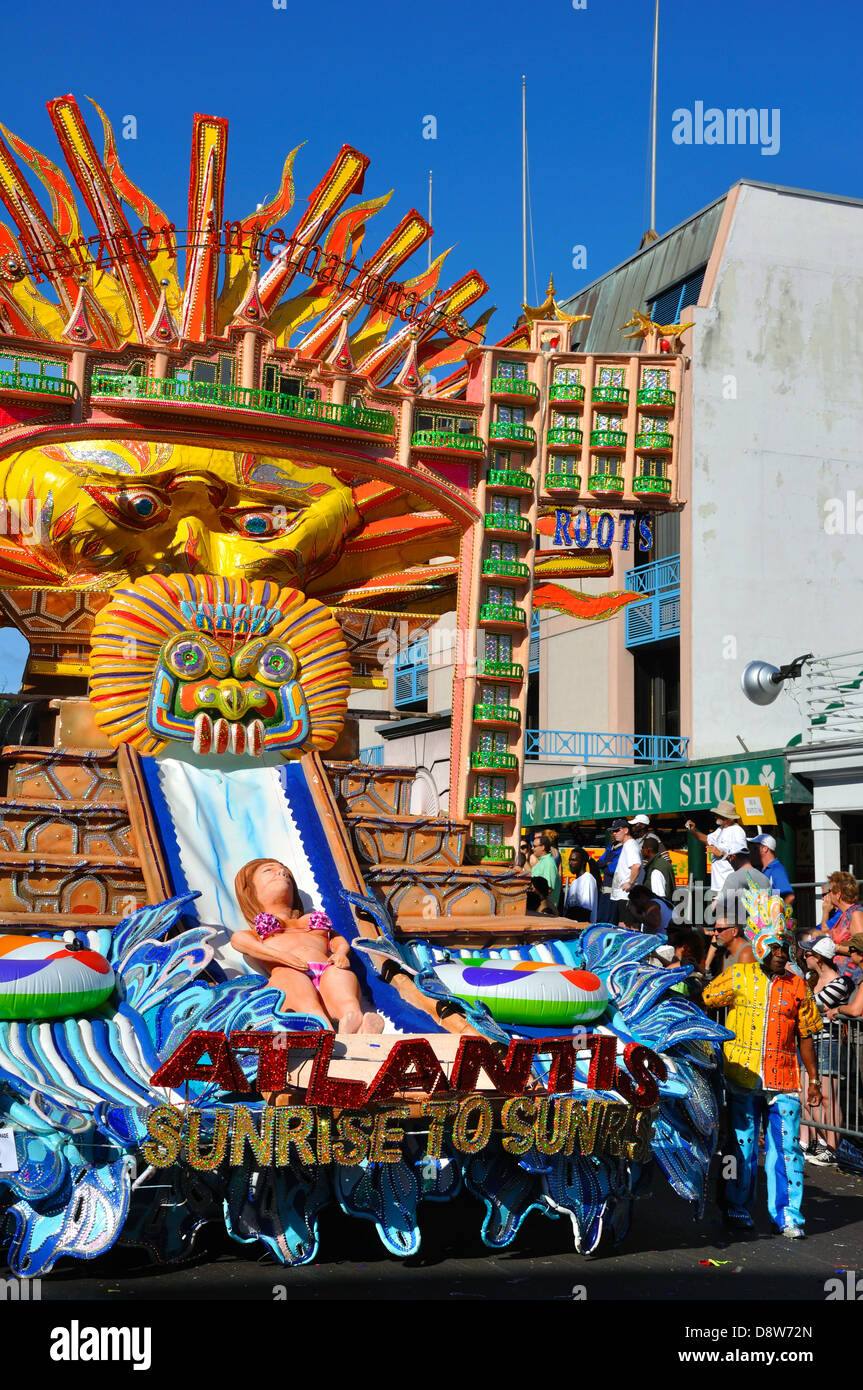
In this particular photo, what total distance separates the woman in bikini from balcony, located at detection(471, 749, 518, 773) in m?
3.04

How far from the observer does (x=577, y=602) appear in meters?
13.7

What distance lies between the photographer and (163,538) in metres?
12.5

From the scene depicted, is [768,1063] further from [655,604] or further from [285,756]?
[655,604]

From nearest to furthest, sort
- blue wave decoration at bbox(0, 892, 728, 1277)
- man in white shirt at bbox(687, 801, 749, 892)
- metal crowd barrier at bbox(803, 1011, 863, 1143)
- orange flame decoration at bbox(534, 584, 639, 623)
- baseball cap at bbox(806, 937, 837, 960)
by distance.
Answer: blue wave decoration at bbox(0, 892, 728, 1277)
metal crowd barrier at bbox(803, 1011, 863, 1143)
baseball cap at bbox(806, 937, 837, 960)
man in white shirt at bbox(687, 801, 749, 892)
orange flame decoration at bbox(534, 584, 639, 623)

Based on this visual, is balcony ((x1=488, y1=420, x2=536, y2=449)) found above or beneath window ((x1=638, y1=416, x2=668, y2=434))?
beneath

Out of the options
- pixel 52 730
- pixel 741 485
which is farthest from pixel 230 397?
pixel 741 485

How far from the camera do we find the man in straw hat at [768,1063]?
6.76 meters

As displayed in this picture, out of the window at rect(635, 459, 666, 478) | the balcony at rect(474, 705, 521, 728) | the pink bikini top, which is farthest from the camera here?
the window at rect(635, 459, 666, 478)

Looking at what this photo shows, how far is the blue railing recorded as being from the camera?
22.5 metres

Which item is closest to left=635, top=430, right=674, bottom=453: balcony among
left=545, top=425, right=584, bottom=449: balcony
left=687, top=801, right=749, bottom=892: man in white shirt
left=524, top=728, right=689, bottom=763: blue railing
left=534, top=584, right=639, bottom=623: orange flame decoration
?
left=545, top=425, right=584, bottom=449: balcony

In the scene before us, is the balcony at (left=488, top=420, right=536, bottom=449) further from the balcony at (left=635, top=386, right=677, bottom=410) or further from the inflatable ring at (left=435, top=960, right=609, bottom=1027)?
the inflatable ring at (left=435, top=960, right=609, bottom=1027)

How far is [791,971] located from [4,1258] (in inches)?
153

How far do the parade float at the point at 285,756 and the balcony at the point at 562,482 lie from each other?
55mm

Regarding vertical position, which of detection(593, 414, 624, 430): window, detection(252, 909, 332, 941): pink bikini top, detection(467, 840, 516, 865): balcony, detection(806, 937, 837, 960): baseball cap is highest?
detection(593, 414, 624, 430): window
